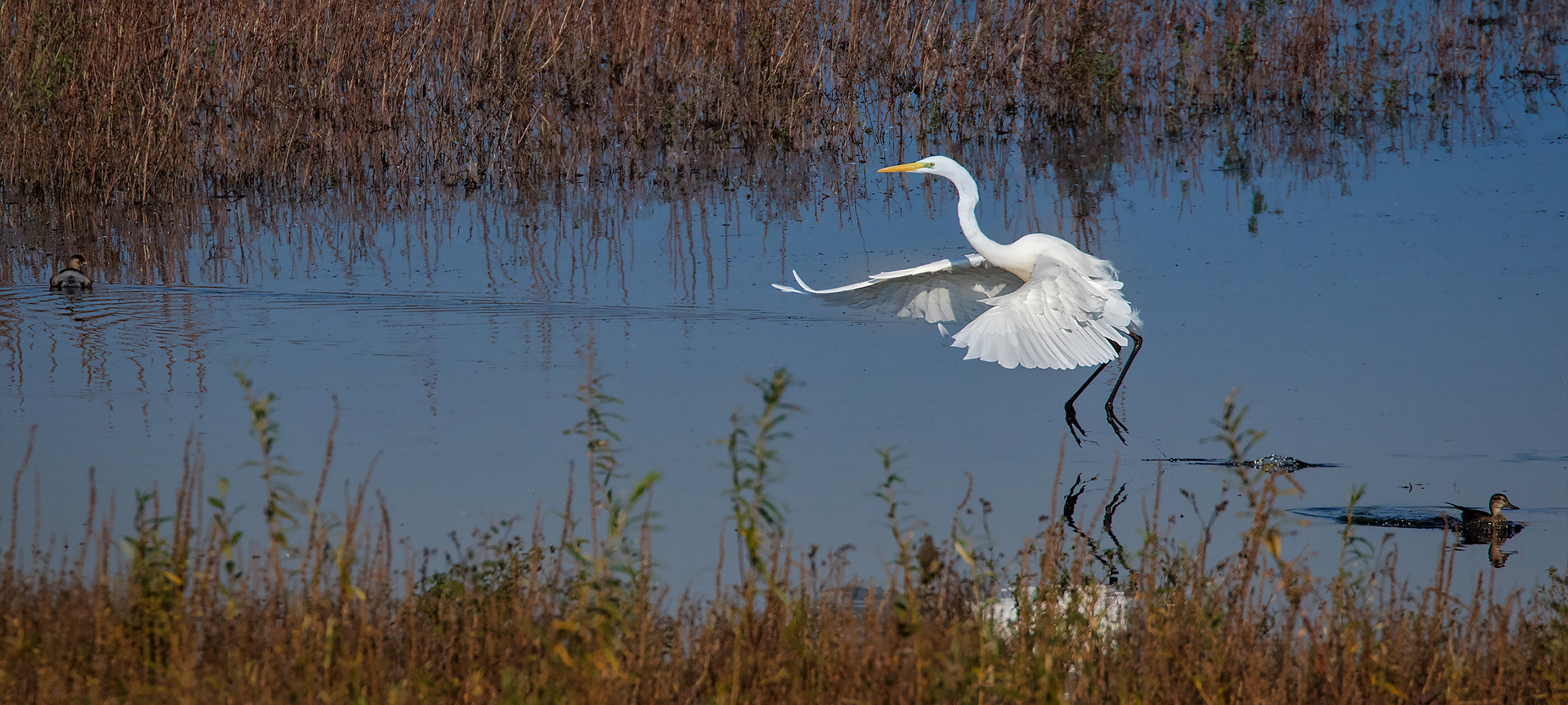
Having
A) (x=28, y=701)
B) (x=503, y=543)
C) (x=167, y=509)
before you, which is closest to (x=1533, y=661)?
(x=503, y=543)

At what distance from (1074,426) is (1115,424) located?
7.5 inches

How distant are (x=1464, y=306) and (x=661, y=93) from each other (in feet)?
22.7

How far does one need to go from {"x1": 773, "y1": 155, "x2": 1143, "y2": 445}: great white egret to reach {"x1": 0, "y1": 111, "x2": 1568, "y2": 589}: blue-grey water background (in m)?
0.24

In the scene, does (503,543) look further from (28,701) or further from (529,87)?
(529,87)

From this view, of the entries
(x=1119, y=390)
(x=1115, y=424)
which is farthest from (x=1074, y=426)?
(x=1119, y=390)

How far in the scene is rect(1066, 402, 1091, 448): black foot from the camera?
662 cm

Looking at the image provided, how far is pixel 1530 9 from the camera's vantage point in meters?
16.1

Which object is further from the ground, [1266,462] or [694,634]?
[1266,462]

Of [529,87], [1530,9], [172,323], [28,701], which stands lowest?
[28,701]

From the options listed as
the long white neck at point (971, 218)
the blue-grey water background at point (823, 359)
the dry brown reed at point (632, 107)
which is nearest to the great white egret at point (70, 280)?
the blue-grey water background at point (823, 359)

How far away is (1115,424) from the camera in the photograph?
21.9ft

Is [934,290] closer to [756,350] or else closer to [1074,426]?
[756,350]

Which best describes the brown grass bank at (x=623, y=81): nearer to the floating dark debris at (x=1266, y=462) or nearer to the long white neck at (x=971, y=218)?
the long white neck at (x=971, y=218)

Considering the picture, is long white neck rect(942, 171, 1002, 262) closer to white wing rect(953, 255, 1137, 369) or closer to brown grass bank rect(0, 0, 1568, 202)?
white wing rect(953, 255, 1137, 369)
